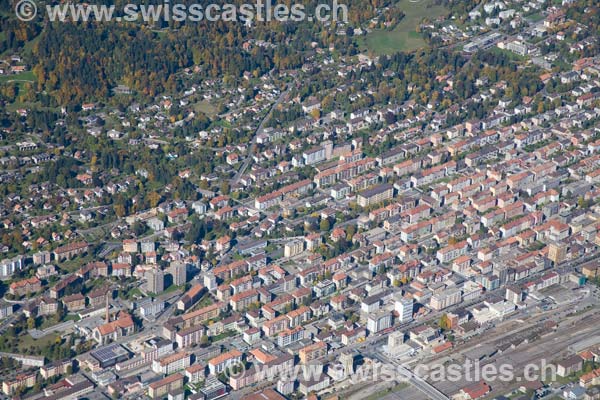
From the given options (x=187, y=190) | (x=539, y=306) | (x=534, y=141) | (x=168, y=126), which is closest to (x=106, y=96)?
(x=168, y=126)

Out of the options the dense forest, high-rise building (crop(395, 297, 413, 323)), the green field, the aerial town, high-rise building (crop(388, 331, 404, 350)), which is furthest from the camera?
the green field

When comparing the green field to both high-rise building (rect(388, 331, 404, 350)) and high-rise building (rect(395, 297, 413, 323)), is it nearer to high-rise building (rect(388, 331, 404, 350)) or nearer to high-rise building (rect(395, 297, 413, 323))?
high-rise building (rect(395, 297, 413, 323))

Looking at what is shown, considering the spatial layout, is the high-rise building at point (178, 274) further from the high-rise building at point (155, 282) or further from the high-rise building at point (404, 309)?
the high-rise building at point (404, 309)

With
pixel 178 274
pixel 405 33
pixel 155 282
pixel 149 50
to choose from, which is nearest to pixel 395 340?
pixel 178 274

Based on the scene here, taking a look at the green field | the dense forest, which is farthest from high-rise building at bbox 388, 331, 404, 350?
the green field

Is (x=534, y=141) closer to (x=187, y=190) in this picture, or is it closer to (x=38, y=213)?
(x=187, y=190)

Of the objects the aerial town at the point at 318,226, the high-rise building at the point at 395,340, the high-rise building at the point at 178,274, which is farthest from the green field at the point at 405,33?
the high-rise building at the point at 395,340
